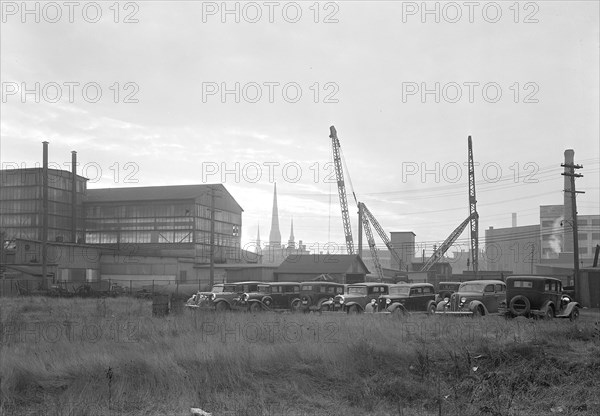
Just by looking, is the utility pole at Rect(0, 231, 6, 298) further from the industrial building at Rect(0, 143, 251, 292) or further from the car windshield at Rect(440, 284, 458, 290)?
the car windshield at Rect(440, 284, 458, 290)

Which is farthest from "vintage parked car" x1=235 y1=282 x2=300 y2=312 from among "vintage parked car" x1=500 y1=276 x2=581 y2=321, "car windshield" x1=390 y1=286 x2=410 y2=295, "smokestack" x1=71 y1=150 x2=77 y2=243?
"smokestack" x1=71 y1=150 x2=77 y2=243

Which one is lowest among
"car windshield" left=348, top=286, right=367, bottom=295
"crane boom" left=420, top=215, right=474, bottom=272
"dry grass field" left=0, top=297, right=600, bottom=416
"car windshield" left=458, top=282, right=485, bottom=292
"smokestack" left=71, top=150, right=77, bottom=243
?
"dry grass field" left=0, top=297, right=600, bottom=416

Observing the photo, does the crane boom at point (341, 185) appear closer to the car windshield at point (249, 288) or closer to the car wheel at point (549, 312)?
the car windshield at point (249, 288)

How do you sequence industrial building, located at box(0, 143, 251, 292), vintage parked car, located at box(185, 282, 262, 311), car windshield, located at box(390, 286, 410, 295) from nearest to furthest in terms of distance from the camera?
1. car windshield, located at box(390, 286, 410, 295)
2. vintage parked car, located at box(185, 282, 262, 311)
3. industrial building, located at box(0, 143, 251, 292)

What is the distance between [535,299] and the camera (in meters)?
26.1

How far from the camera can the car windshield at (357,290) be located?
31078mm

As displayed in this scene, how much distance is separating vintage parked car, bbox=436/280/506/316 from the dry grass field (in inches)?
288

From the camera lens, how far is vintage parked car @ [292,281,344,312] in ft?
109

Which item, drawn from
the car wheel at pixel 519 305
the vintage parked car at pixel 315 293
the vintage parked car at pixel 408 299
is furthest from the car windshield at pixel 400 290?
the car wheel at pixel 519 305

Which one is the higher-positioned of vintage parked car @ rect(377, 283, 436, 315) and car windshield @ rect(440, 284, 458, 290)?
vintage parked car @ rect(377, 283, 436, 315)

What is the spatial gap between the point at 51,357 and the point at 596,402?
41.5ft

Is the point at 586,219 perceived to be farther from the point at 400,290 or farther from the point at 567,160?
the point at 400,290

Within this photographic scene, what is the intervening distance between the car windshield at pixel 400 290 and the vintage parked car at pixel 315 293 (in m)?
4.68

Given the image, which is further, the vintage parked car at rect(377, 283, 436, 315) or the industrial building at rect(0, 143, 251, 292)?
the industrial building at rect(0, 143, 251, 292)
